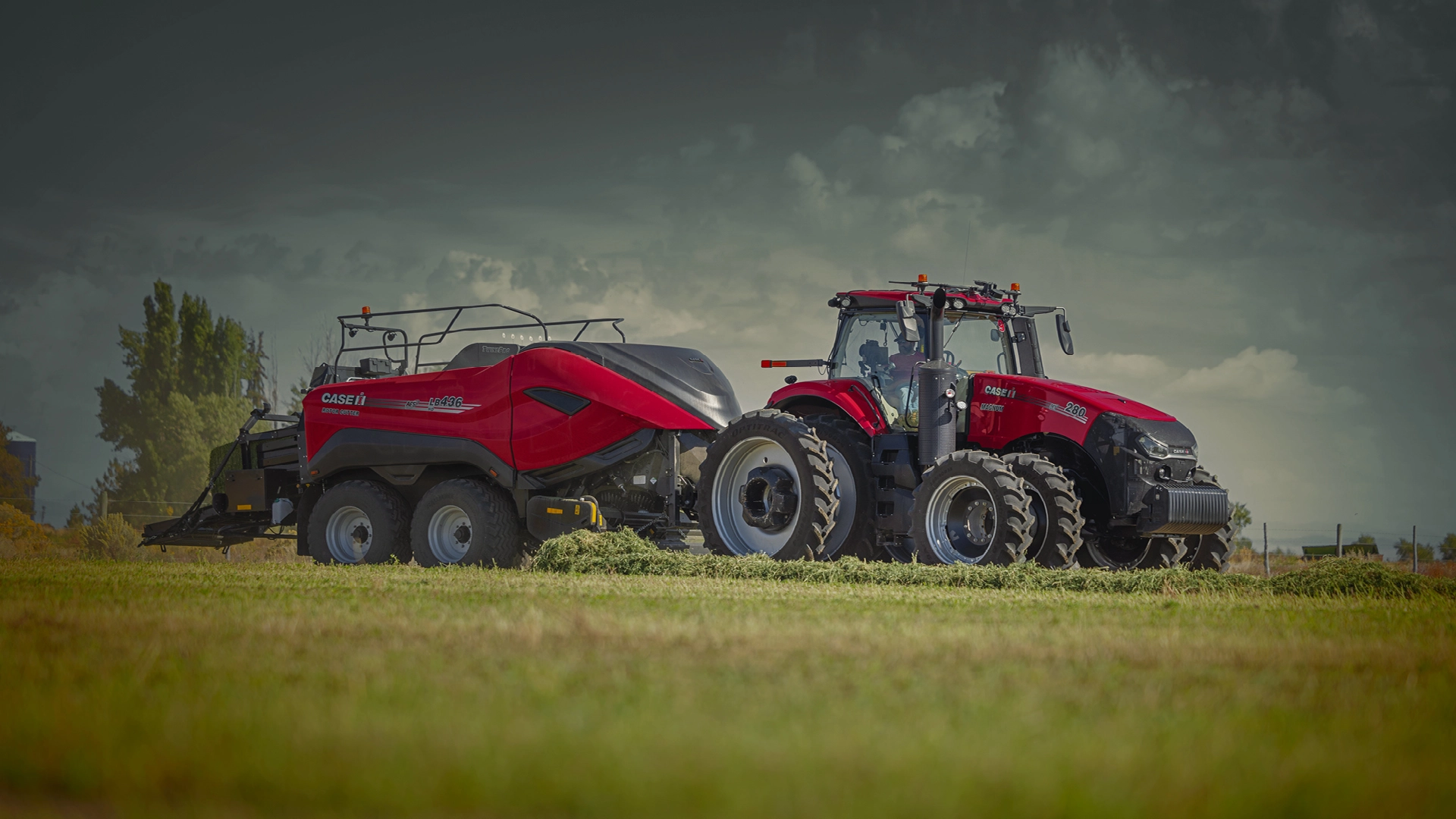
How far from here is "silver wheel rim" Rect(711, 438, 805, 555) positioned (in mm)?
12117

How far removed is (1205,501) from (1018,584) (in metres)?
2.57

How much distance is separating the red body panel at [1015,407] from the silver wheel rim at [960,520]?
888mm

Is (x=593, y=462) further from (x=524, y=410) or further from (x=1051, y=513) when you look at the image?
(x=1051, y=513)

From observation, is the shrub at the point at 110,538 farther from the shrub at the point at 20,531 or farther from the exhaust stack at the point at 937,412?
the exhaust stack at the point at 937,412

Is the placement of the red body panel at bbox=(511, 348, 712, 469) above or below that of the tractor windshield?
below

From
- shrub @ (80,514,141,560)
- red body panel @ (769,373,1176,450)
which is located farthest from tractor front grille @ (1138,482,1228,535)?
shrub @ (80,514,141,560)

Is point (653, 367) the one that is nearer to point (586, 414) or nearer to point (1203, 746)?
point (586, 414)

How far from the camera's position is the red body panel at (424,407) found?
13617mm

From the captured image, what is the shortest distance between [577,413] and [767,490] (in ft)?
7.59

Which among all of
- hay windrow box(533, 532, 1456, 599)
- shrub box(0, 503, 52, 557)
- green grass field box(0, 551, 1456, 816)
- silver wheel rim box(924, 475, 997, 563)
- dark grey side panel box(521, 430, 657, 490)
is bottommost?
shrub box(0, 503, 52, 557)

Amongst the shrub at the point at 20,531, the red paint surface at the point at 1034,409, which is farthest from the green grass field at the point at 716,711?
the shrub at the point at 20,531

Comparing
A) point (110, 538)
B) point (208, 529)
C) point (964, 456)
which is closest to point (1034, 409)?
point (964, 456)

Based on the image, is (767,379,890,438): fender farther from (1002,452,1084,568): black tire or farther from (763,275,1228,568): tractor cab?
(1002,452,1084,568): black tire

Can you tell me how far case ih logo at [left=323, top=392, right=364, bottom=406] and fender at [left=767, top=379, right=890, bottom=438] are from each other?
17.0 ft
